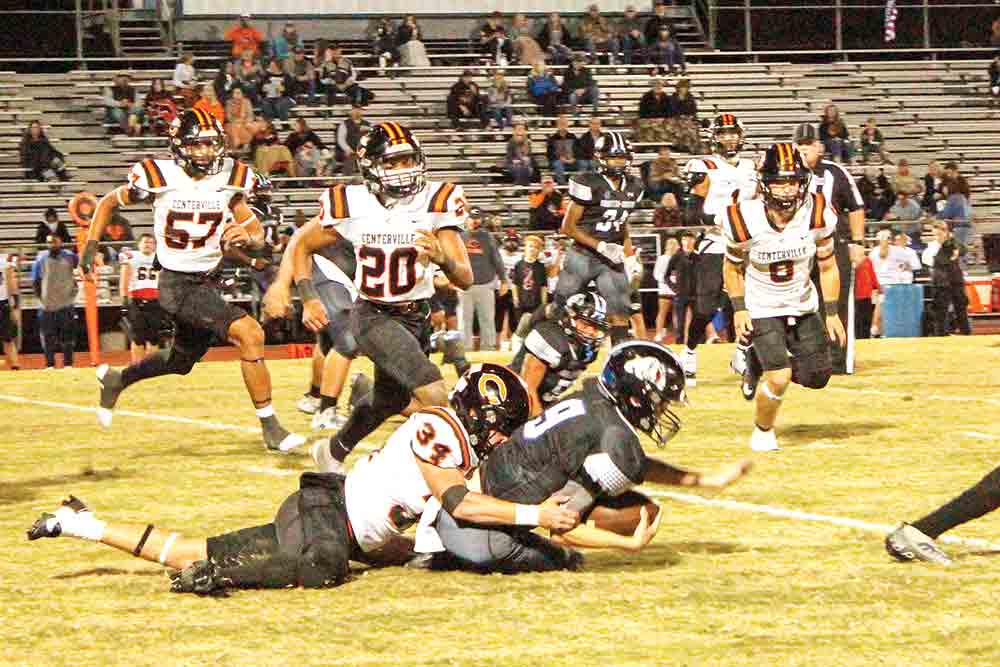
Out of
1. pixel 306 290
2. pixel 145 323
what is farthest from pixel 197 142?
pixel 145 323

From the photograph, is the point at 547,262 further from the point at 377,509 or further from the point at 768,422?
the point at 377,509

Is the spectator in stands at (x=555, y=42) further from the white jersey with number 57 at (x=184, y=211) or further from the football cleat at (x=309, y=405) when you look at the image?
the white jersey with number 57 at (x=184, y=211)

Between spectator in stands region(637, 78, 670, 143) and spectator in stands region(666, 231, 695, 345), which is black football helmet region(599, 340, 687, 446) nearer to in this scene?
spectator in stands region(666, 231, 695, 345)

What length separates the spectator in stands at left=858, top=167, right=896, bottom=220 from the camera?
26328 millimetres

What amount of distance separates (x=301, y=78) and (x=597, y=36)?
5.68m

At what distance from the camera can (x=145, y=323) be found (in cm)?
1725

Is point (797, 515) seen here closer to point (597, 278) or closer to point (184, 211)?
point (184, 211)

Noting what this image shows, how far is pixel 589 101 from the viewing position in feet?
94.3

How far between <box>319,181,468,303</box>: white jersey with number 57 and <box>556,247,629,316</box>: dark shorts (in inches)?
200

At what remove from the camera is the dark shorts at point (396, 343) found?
28.5 ft

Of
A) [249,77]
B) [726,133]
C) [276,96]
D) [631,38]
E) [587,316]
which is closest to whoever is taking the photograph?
[587,316]

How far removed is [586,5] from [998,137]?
7.47 m

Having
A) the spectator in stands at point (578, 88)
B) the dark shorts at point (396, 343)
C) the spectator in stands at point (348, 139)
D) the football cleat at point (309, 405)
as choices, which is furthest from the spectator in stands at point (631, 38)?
the dark shorts at point (396, 343)

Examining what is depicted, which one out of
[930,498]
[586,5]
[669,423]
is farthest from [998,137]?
[669,423]
